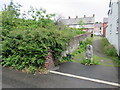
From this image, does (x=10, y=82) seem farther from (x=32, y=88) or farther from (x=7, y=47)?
(x=7, y=47)

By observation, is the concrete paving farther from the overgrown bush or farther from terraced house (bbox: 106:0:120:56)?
terraced house (bbox: 106:0:120:56)

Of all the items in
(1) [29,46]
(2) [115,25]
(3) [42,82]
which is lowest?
(3) [42,82]

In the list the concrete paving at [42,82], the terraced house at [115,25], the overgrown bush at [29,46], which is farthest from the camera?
the terraced house at [115,25]

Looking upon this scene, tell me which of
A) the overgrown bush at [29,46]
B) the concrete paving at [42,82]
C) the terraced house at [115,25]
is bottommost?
the concrete paving at [42,82]

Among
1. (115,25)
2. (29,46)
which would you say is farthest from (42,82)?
(115,25)

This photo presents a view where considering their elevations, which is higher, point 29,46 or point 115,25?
point 115,25

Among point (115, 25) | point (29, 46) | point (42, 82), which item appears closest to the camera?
point (42, 82)

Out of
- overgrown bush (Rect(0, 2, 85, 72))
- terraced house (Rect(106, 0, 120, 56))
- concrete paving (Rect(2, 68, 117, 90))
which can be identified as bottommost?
concrete paving (Rect(2, 68, 117, 90))

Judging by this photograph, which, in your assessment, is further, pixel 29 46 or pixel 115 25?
pixel 115 25

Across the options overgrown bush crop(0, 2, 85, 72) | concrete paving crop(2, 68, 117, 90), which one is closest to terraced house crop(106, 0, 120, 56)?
overgrown bush crop(0, 2, 85, 72)

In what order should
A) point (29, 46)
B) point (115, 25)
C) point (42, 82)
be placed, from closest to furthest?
point (42, 82) < point (29, 46) < point (115, 25)

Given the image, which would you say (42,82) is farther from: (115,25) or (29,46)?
(115,25)

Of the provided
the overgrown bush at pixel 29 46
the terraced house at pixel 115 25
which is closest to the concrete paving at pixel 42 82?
the overgrown bush at pixel 29 46

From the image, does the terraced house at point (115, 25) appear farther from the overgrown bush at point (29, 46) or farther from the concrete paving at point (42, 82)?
the concrete paving at point (42, 82)
